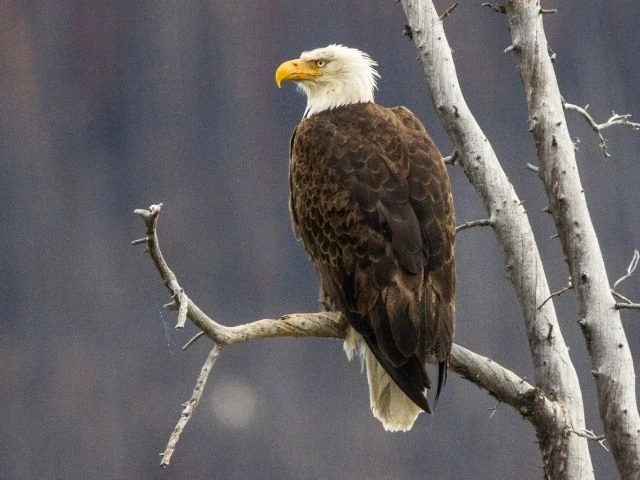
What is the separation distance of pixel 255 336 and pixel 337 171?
76 centimetres

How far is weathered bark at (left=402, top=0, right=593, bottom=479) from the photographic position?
338cm

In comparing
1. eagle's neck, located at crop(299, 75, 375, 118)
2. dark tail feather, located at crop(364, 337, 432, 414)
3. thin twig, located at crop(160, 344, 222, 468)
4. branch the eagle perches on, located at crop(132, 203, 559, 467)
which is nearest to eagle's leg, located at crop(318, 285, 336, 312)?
branch the eagle perches on, located at crop(132, 203, 559, 467)

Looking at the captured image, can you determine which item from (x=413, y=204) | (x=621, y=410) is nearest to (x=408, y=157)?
(x=413, y=204)

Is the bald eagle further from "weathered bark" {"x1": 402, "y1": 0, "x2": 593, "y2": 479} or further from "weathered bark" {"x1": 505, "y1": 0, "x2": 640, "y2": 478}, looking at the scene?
"weathered bark" {"x1": 505, "y1": 0, "x2": 640, "y2": 478}

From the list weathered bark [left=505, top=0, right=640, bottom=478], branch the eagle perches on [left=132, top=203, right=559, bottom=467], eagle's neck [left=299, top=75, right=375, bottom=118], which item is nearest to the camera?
branch the eagle perches on [left=132, top=203, right=559, bottom=467]

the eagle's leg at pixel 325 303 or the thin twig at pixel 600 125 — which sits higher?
the thin twig at pixel 600 125

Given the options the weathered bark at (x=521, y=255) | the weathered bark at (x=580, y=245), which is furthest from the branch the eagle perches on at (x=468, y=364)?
the weathered bark at (x=580, y=245)

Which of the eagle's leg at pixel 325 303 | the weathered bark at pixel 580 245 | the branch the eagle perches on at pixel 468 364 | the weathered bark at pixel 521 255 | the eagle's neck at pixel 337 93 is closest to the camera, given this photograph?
the branch the eagle perches on at pixel 468 364

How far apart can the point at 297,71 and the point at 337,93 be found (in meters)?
0.19

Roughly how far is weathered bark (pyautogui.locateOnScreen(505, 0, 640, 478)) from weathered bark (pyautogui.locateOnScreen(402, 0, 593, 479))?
0.14 meters

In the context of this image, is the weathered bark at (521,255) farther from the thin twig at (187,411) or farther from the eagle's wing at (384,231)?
the thin twig at (187,411)

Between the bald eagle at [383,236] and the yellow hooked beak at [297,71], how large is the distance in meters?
0.29

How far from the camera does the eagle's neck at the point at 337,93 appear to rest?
4.13m

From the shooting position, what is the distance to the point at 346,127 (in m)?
3.78
